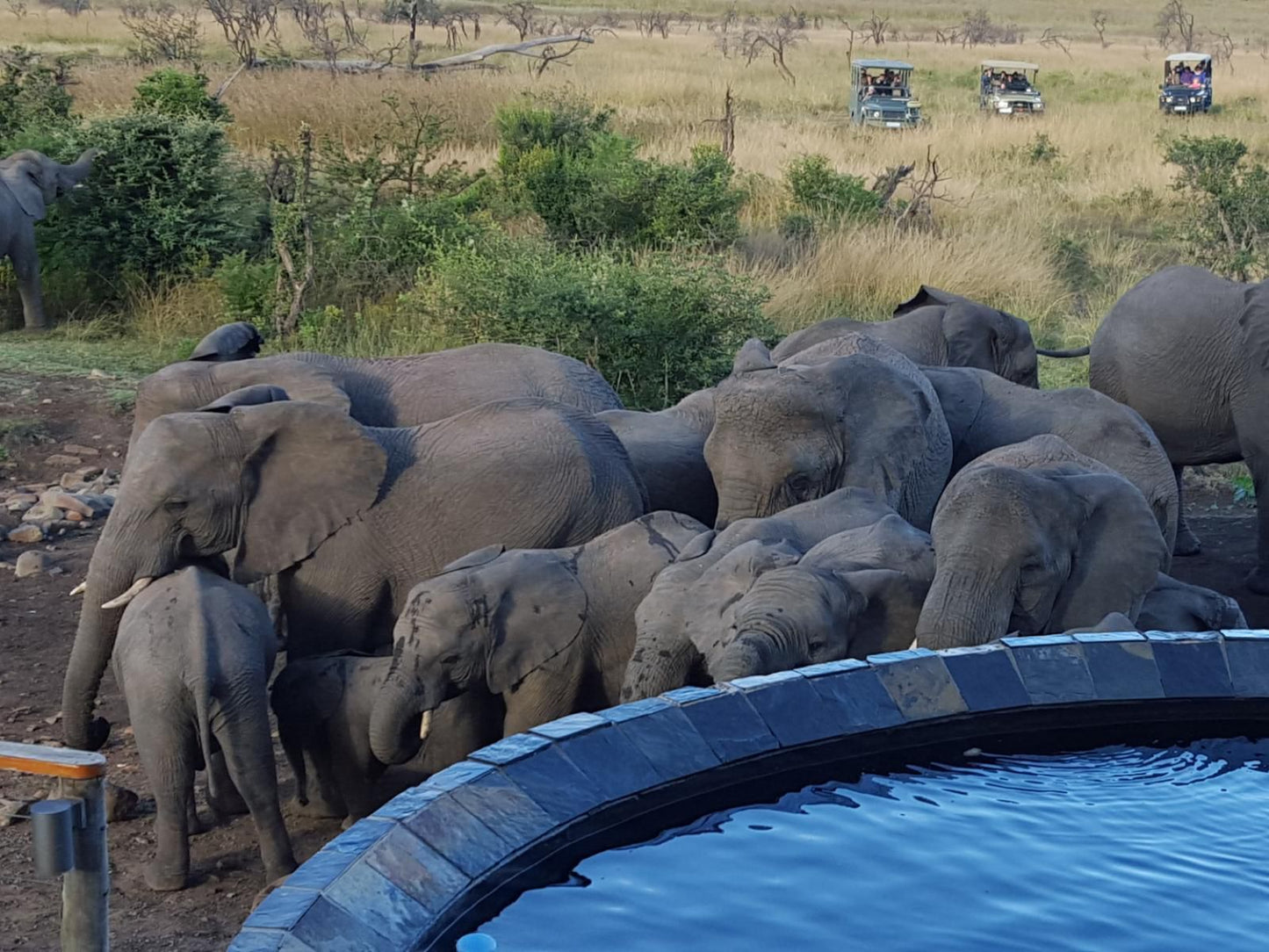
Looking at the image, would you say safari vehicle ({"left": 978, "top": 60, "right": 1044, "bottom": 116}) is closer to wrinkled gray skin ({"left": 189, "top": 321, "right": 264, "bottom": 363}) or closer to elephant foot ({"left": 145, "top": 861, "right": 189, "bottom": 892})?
wrinkled gray skin ({"left": 189, "top": 321, "right": 264, "bottom": 363})

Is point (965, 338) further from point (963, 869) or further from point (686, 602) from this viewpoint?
point (963, 869)

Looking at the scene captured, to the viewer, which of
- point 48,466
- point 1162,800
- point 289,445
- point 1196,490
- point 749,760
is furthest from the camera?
point 1196,490

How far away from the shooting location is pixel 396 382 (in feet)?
23.0

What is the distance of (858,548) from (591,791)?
7.75 ft

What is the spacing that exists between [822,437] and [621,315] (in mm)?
3465

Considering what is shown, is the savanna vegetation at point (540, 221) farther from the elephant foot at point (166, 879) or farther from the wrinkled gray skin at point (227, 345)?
the elephant foot at point (166, 879)

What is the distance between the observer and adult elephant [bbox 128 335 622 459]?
661 cm

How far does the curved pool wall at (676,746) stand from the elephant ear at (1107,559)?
1660 millimetres

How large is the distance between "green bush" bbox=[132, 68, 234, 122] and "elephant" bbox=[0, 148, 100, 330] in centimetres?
111

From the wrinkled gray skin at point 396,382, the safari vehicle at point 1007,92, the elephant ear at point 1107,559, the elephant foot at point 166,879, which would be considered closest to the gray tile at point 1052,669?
the elephant ear at point 1107,559

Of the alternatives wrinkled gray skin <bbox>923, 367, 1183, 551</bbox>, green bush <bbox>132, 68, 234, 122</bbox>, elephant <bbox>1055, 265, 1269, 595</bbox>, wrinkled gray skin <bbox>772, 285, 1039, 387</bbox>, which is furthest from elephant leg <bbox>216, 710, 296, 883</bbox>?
green bush <bbox>132, 68, 234, 122</bbox>

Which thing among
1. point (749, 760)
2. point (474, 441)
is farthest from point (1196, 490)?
point (749, 760)

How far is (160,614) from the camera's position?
5.04 metres

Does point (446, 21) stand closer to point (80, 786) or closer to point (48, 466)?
point (48, 466)
